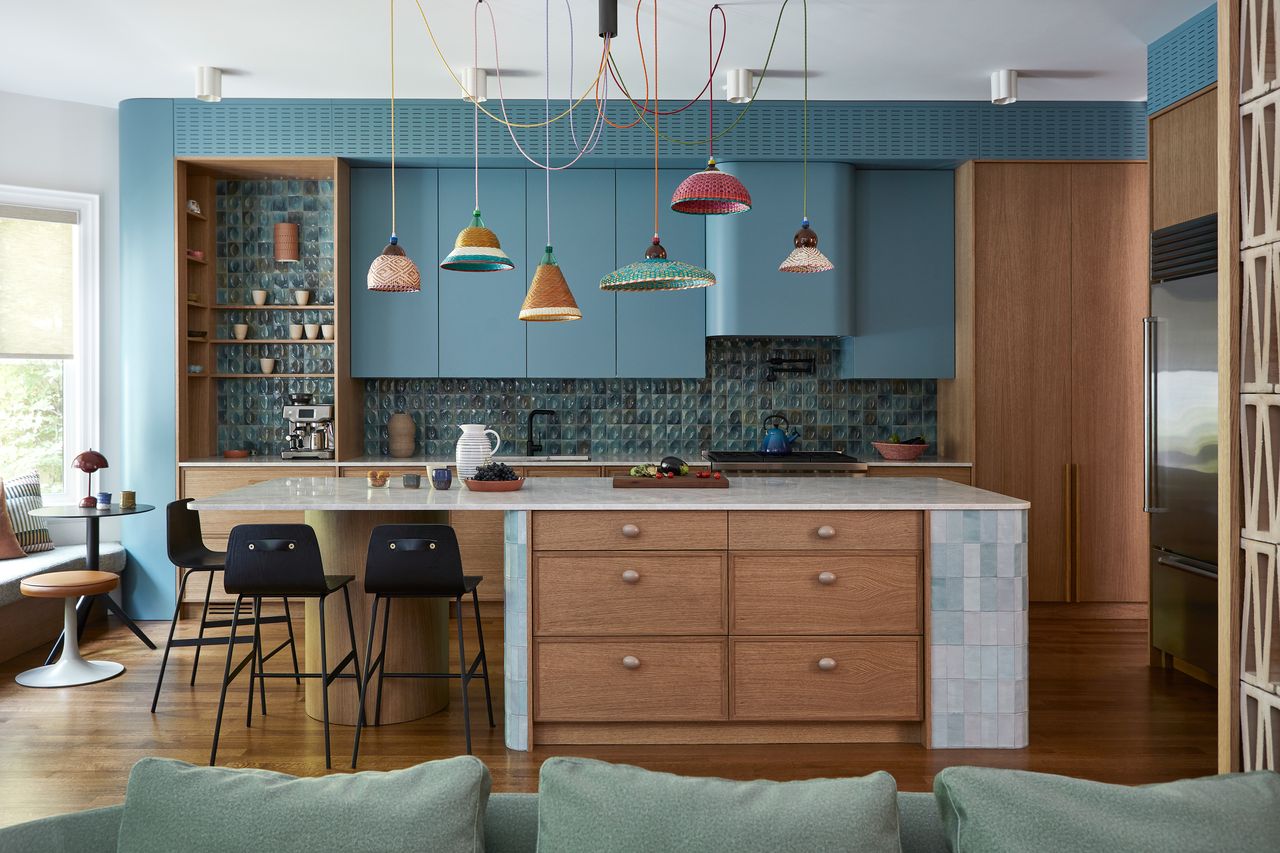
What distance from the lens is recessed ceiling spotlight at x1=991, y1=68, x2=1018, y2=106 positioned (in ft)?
15.5

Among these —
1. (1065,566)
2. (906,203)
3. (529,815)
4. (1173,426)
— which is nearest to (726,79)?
(906,203)

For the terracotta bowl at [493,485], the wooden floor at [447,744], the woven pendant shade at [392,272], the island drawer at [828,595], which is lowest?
the wooden floor at [447,744]

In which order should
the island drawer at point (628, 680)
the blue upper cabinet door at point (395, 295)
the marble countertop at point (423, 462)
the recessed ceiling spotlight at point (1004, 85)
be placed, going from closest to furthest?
the island drawer at point (628, 680) < the recessed ceiling spotlight at point (1004, 85) < the marble countertop at point (423, 462) < the blue upper cabinet door at point (395, 295)

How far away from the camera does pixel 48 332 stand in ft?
16.8

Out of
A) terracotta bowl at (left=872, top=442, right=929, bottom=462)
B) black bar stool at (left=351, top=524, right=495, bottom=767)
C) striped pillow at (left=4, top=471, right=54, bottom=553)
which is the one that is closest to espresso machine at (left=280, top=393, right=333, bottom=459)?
striped pillow at (left=4, top=471, right=54, bottom=553)

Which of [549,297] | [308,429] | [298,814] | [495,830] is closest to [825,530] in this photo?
[549,297]

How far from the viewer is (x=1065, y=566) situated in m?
5.14

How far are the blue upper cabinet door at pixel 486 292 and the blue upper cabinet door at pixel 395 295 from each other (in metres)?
0.07

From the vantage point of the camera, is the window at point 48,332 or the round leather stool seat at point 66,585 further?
the window at point 48,332

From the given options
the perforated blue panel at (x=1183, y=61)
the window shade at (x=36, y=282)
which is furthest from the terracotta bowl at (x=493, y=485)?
the perforated blue panel at (x=1183, y=61)

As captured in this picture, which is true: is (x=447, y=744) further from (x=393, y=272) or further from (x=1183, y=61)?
(x=1183, y=61)

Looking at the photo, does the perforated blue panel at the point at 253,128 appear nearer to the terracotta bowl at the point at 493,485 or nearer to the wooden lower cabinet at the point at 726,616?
the terracotta bowl at the point at 493,485

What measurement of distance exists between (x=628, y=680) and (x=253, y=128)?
3.97m

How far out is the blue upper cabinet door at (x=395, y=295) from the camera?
212 inches
